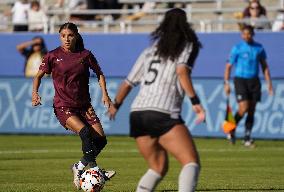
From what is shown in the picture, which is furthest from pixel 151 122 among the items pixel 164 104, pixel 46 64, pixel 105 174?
pixel 46 64

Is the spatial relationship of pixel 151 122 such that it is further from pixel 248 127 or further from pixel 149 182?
pixel 248 127

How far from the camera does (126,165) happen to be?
19.1 meters

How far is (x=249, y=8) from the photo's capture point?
29453mm

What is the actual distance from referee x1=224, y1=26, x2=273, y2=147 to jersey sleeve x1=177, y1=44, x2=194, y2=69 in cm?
1334

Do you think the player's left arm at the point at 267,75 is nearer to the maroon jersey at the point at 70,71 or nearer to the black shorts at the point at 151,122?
the maroon jersey at the point at 70,71

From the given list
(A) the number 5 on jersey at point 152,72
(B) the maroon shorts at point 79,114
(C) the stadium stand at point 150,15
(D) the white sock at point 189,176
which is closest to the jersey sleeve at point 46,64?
(B) the maroon shorts at point 79,114

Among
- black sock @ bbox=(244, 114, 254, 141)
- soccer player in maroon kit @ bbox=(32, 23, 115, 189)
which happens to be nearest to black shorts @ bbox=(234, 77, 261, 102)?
black sock @ bbox=(244, 114, 254, 141)

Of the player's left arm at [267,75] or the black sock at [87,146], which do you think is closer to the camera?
the black sock at [87,146]

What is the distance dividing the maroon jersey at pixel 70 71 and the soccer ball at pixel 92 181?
1.52m

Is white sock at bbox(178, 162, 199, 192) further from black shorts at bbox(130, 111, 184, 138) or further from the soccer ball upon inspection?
the soccer ball

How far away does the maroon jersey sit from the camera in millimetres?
15094

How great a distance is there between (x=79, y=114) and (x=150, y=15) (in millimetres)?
19040

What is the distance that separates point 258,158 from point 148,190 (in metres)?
10.3

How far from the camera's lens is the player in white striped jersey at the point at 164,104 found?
1048 centimetres
